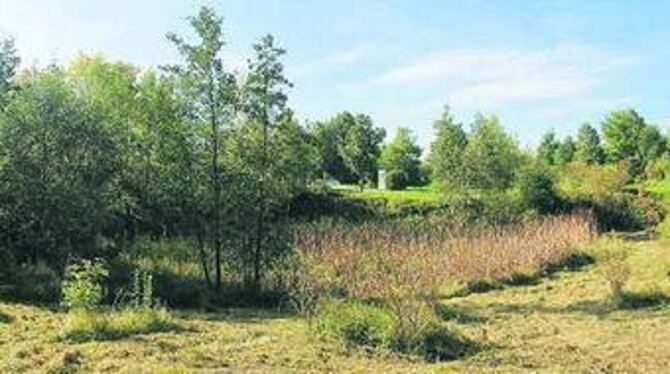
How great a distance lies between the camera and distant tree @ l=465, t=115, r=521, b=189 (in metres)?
43.5

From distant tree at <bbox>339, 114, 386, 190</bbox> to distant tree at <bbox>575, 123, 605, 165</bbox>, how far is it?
700 inches

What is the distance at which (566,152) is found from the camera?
79.2 metres

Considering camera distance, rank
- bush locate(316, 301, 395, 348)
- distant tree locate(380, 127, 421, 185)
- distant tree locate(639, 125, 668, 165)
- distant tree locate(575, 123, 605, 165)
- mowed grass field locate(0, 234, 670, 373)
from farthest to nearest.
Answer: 1. distant tree locate(575, 123, 605, 165)
2. distant tree locate(639, 125, 668, 165)
3. distant tree locate(380, 127, 421, 185)
4. bush locate(316, 301, 395, 348)
5. mowed grass field locate(0, 234, 670, 373)

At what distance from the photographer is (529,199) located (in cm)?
4325

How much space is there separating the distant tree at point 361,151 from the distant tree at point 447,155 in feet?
42.8

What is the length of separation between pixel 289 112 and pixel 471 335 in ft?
29.8

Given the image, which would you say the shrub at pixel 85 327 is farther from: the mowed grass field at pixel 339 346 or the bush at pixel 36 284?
the bush at pixel 36 284

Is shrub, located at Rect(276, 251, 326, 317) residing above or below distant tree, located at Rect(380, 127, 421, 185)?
below

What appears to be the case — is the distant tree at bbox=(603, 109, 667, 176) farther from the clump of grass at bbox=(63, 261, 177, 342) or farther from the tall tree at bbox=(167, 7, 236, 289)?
the clump of grass at bbox=(63, 261, 177, 342)

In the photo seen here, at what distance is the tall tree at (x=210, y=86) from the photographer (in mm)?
21109

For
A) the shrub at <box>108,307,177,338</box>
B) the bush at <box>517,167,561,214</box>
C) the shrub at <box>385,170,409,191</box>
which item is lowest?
the shrub at <box>108,307,177,338</box>

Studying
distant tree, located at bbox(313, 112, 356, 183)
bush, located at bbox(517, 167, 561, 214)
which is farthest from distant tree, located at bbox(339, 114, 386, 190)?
bush, located at bbox(517, 167, 561, 214)

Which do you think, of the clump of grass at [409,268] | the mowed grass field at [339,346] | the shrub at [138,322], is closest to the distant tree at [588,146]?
the clump of grass at [409,268]

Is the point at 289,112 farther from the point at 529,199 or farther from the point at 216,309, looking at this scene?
the point at 529,199
